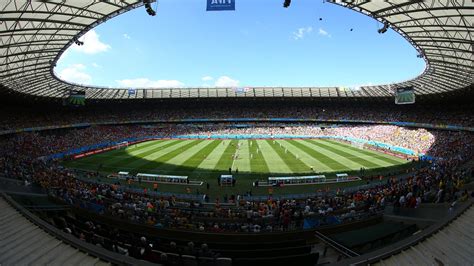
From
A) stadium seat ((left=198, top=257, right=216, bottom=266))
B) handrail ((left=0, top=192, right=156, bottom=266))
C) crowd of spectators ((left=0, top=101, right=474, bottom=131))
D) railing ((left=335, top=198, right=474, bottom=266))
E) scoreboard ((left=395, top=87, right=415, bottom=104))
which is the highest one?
scoreboard ((left=395, top=87, right=415, bottom=104))

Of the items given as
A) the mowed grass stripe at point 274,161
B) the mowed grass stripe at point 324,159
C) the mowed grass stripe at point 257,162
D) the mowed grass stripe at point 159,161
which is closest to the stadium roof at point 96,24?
the mowed grass stripe at point 324,159

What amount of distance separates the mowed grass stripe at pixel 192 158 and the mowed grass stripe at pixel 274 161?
878 cm

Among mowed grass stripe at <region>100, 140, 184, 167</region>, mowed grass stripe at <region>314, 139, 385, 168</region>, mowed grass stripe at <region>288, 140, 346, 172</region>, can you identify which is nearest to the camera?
mowed grass stripe at <region>288, 140, 346, 172</region>

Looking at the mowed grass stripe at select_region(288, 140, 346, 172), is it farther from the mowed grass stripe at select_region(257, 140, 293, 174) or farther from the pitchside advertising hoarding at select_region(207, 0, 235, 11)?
the pitchside advertising hoarding at select_region(207, 0, 235, 11)

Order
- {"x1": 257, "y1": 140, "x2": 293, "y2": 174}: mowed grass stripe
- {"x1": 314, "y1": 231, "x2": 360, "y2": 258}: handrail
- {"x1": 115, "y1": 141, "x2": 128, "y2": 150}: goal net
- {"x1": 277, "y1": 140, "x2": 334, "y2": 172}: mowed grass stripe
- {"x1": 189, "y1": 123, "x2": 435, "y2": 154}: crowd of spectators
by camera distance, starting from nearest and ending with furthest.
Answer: {"x1": 314, "y1": 231, "x2": 360, "y2": 258}: handrail < {"x1": 257, "y1": 140, "x2": 293, "y2": 174}: mowed grass stripe < {"x1": 277, "y1": 140, "x2": 334, "y2": 172}: mowed grass stripe < {"x1": 189, "y1": 123, "x2": 435, "y2": 154}: crowd of spectators < {"x1": 115, "y1": 141, "x2": 128, "y2": 150}: goal net

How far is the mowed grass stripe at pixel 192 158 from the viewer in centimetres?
3794

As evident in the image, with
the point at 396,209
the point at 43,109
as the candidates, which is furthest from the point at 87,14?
the point at 43,109

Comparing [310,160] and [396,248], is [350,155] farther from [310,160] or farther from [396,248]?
[396,248]

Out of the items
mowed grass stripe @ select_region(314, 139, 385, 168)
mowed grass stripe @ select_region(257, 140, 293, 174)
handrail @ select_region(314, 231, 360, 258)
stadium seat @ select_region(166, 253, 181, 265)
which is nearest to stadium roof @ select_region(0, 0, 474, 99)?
mowed grass stripe @ select_region(314, 139, 385, 168)

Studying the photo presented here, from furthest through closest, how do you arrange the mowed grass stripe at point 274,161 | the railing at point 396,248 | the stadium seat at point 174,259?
the mowed grass stripe at point 274,161 → the stadium seat at point 174,259 → the railing at point 396,248

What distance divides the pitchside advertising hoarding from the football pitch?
15.9 meters

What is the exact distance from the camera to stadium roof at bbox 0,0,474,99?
24125 millimetres

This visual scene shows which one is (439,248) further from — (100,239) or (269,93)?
(269,93)

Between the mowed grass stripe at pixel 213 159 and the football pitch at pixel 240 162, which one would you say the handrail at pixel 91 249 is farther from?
the mowed grass stripe at pixel 213 159
